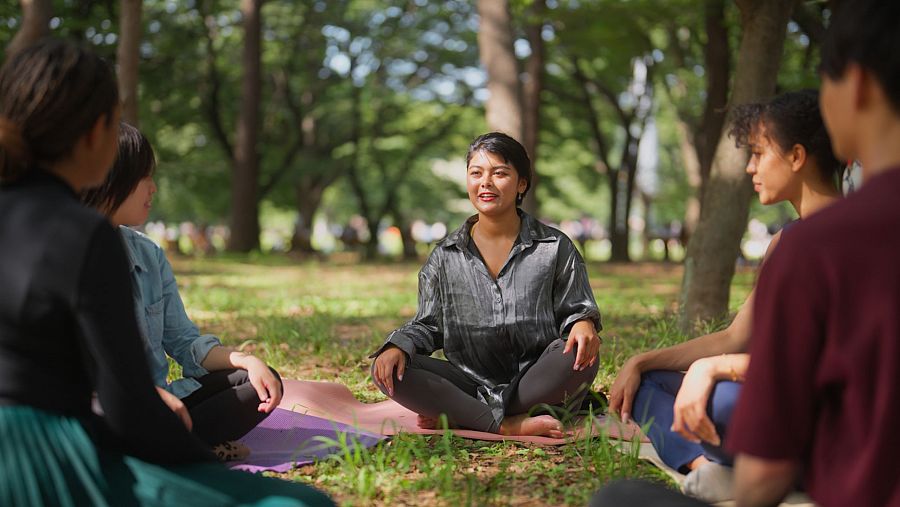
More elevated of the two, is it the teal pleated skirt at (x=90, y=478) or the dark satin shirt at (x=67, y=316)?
the dark satin shirt at (x=67, y=316)

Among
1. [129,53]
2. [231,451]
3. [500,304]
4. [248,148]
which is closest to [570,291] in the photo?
[500,304]

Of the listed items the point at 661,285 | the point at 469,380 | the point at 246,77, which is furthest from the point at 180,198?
the point at 469,380

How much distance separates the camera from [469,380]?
161 inches

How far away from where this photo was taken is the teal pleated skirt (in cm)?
183

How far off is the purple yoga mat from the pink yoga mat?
0.35 ft

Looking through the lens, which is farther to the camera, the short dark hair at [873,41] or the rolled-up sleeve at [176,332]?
the rolled-up sleeve at [176,332]

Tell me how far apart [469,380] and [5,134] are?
102 inches

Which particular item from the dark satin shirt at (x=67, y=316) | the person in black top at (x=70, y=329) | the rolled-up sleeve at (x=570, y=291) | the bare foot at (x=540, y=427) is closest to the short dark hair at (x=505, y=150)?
the rolled-up sleeve at (x=570, y=291)

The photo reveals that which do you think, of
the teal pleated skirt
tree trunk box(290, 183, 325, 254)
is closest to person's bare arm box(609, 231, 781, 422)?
the teal pleated skirt

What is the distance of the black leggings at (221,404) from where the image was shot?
327cm

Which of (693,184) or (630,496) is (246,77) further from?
(630,496)

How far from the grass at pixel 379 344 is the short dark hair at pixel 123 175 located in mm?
1167

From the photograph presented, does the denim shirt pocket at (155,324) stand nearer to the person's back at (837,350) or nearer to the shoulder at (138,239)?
the shoulder at (138,239)

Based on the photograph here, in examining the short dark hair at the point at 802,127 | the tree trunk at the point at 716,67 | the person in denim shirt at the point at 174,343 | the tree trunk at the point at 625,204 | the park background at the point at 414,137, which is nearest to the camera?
the short dark hair at the point at 802,127
